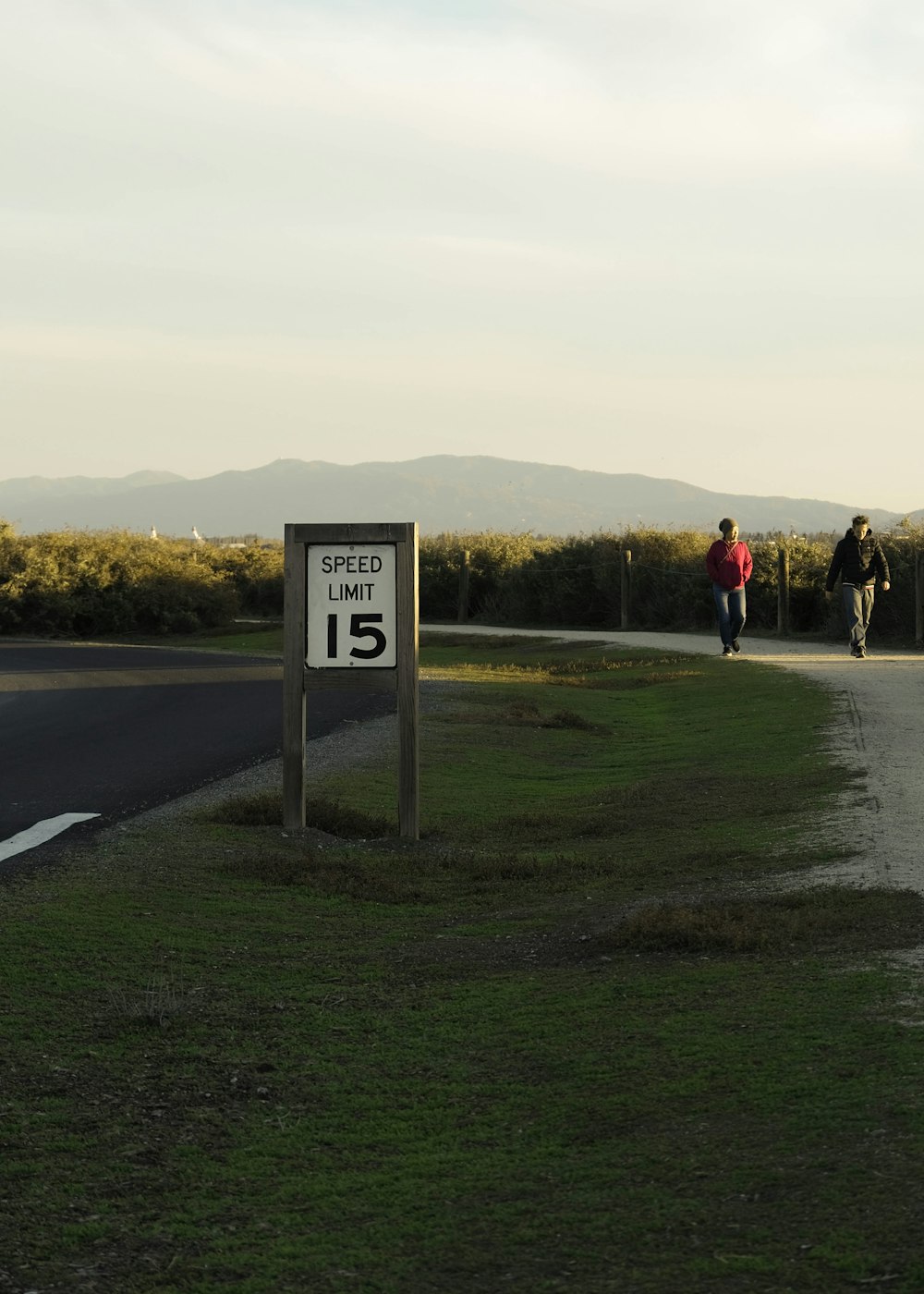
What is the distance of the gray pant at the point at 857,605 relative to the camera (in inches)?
822

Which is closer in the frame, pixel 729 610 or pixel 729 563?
pixel 729 563

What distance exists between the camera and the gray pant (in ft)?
68.5

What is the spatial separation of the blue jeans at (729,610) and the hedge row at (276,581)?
39.3 feet

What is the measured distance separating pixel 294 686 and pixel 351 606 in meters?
0.60

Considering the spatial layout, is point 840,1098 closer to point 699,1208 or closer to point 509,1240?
point 699,1208

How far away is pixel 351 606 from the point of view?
9438 millimetres

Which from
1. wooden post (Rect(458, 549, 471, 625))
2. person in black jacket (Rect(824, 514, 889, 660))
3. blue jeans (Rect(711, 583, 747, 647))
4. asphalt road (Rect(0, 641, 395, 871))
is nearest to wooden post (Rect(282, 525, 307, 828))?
asphalt road (Rect(0, 641, 395, 871))

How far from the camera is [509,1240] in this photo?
3498mm

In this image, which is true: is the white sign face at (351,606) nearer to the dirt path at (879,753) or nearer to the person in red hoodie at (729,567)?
the dirt path at (879,753)

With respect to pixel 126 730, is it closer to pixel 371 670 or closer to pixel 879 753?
pixel 371 670

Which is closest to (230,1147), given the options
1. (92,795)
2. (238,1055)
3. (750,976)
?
(238,1055)

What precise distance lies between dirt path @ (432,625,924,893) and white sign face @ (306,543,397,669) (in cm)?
289

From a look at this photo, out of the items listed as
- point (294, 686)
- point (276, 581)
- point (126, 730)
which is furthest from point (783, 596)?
point (276, 581)

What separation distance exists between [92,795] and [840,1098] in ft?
26.6
